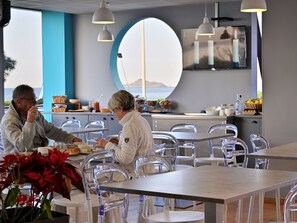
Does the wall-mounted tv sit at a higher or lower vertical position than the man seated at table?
higher

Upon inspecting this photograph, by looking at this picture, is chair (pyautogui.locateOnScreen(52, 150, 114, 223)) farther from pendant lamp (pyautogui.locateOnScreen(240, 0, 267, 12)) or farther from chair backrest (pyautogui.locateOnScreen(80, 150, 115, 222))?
pendant lamp (pyautogui.locateOnScreen(240, 0, 267, 12))

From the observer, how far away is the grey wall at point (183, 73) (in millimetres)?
10195

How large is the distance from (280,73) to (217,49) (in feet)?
8.32

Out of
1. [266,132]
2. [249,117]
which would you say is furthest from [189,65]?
[266,132]

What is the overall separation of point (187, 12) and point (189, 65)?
86 cm

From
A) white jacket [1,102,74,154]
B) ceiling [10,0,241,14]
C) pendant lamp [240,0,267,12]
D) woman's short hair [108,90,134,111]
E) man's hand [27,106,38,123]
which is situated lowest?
white jacket [1,102,74,154]

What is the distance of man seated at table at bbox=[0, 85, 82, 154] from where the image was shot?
5422mm

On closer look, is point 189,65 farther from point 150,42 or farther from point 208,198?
point 150,42

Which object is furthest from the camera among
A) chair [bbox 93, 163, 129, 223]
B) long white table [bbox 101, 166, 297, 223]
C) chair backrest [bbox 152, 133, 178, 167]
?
chair backrest [bbox 152, 133, 178, 167]

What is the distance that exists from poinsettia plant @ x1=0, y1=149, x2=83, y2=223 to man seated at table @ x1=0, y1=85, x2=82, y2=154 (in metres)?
3.16

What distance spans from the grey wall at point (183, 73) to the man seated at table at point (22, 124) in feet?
16.2

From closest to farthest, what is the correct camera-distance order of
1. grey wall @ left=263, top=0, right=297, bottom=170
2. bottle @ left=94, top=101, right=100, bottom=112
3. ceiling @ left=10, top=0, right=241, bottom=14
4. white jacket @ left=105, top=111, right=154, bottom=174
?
white jacket @ left=105, top=111, right=154, bottom=174 < grey wall @ left=263, top=0, right=297, bottom=170 < ceiling @ left=10, top=0, right=241, bottom=14 < bottle @ left=94, top=101, right=100, bottom=112

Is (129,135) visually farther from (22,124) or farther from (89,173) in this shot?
(22,124)

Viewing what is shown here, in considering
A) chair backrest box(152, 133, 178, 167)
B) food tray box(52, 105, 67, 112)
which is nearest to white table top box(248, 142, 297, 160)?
chair backrest box(152, 133, 178, 167)
